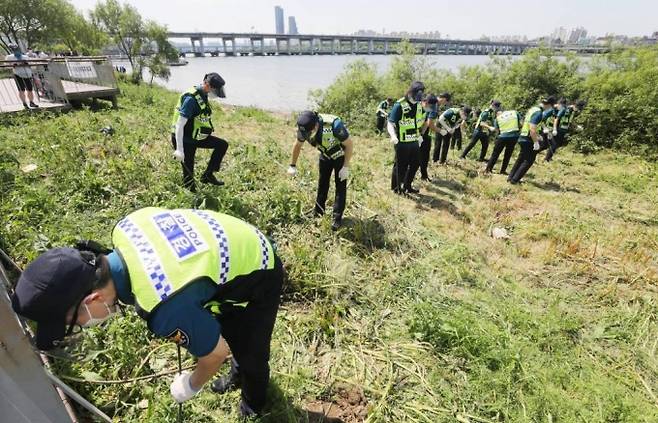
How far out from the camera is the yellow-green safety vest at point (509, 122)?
24.2ft

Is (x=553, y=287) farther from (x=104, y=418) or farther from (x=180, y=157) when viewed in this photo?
(x=180, y=157)

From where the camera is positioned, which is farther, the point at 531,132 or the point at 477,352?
the point at 531,132

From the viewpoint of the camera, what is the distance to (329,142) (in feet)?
14.4

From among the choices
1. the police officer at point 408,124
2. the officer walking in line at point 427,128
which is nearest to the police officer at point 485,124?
the officer walking in line at point 427,128

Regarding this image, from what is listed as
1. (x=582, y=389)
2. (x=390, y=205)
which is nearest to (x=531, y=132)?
(x=390, y=205)

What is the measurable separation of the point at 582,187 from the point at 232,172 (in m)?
7.57

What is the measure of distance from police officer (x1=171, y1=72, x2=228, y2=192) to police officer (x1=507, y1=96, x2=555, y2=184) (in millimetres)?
5760

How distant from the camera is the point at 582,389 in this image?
2.72 m

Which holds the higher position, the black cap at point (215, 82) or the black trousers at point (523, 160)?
the black cap at point (215, 82)

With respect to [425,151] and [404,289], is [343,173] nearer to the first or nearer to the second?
[404,289]

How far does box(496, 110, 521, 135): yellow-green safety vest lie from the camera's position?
739cm

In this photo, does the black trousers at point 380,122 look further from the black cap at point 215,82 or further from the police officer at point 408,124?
the black cap at point 215,82

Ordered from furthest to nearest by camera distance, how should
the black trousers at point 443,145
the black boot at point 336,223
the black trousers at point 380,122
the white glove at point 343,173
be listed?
the black trousers at point 380,122 < the black trousers at point 443,145 < the black boot at point 336,223 < the white glove at point 343,173

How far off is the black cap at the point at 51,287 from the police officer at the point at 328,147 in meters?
3.13
